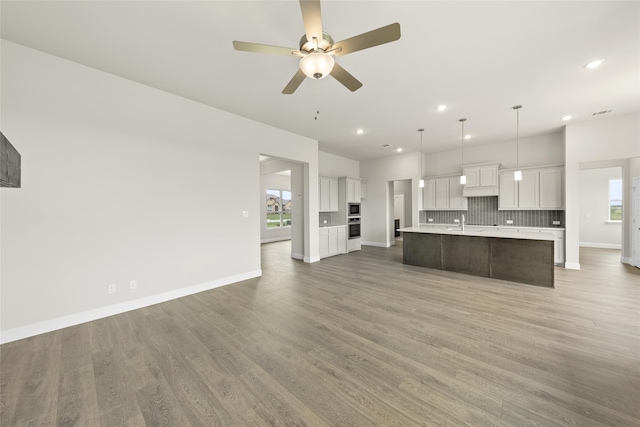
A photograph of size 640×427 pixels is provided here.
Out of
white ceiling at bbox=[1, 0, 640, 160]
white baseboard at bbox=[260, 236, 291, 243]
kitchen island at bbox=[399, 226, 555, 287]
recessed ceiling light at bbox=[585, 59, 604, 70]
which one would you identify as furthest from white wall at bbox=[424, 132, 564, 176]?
white baseboard at bbox=[260, 236, 291, 243]

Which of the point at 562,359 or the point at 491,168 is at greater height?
the point at 491,168

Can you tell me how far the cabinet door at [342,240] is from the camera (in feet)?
23.3

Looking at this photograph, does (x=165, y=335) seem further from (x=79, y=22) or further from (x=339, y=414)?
(x=79, y=22)

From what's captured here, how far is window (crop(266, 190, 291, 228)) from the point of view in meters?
10.1

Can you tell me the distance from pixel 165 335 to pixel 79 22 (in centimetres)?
324

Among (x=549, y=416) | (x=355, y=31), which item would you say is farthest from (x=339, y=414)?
(x=355, y=31)

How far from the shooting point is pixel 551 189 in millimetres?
5590

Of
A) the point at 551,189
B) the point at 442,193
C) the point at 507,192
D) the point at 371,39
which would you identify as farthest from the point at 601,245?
the point at 371,39

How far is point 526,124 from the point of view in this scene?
5.09 m

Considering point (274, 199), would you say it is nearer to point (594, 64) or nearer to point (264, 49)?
point (264, 49)

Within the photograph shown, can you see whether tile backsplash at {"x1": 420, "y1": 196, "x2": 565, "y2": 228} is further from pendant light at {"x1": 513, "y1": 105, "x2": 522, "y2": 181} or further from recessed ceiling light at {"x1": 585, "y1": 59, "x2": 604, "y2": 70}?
recessed ceiling light at {"x1": 585, "y1": 59, "x2": 604, "y2": 70}

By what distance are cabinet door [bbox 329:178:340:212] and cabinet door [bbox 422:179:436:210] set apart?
2774 millimetres

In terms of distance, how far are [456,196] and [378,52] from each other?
558cm

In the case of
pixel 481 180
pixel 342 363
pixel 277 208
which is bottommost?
pixel 342 363
